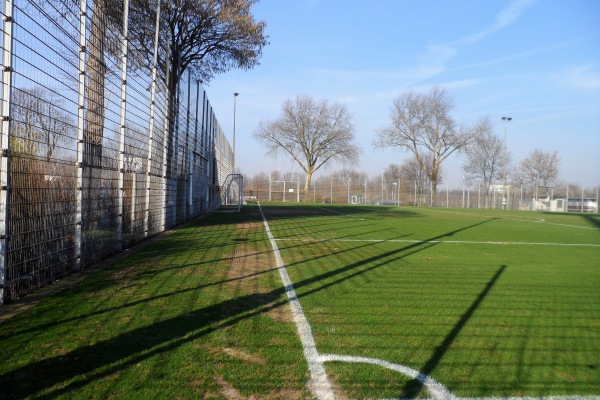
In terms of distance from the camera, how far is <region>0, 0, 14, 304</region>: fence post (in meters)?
4.18

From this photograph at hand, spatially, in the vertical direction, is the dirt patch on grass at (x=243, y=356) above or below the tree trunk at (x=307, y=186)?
below

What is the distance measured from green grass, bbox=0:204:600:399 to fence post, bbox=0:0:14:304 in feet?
2.19

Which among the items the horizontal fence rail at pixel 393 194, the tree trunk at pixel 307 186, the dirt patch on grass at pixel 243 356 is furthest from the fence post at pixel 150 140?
the tree trunk at pixel 307 186

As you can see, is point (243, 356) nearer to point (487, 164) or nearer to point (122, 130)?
point (122, 130)

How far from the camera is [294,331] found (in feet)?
12.7

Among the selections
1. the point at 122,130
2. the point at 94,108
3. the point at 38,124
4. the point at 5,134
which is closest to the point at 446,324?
the point at 5,134

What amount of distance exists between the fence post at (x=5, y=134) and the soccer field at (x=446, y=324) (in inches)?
114

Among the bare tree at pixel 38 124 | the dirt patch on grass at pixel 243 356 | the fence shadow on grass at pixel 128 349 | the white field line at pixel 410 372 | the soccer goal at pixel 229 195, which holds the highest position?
the bare tree at pixel 38 124

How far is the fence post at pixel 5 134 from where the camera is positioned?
418cm

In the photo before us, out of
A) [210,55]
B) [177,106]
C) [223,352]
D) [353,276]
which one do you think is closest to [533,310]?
[353,276]

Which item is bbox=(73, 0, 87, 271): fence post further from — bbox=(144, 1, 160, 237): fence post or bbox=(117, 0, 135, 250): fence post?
bbox=(144, 1, 160, 237): fence post

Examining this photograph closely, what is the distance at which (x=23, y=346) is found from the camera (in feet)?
10.8

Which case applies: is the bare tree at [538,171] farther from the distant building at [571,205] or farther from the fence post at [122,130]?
the fence post at [122,130]

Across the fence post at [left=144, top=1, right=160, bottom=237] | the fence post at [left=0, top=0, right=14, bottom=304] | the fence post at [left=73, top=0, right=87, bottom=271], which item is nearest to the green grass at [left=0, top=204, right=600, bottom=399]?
the fence post at [left=73, top=0, right=87, bottom=271]
